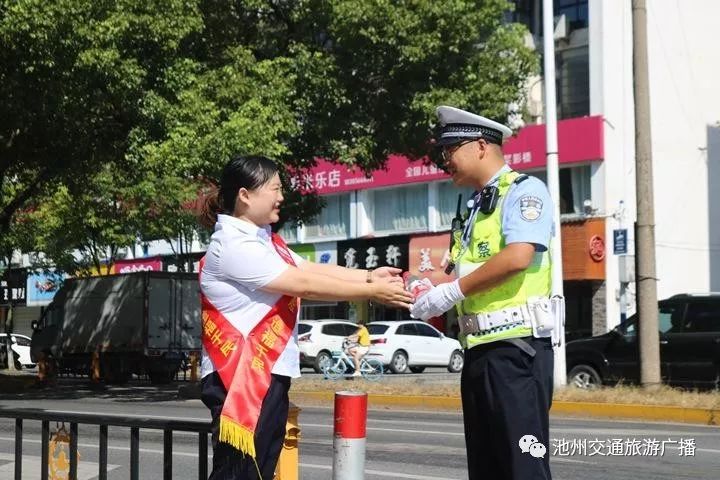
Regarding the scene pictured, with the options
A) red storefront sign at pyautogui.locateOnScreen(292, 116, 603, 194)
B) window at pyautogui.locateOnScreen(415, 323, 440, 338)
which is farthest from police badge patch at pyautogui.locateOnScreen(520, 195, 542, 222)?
window at pyautogui.locateOnScreen(415, 323, 440, 338)

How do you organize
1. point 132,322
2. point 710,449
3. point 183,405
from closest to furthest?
point 710,449 → point 183,405 → point 132,322

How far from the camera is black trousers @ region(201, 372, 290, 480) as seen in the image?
391 centimetres

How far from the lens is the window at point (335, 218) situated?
40.6m

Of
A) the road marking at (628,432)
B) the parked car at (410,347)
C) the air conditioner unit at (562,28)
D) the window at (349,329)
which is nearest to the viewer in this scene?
the road marking at (628,432)

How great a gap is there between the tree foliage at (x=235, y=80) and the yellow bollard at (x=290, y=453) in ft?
41.7

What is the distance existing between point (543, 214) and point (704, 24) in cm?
3370

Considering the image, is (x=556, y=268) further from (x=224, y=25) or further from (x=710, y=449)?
(x=224, y=25)

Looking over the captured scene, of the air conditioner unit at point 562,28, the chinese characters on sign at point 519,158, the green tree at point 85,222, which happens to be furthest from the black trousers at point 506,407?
the air conditioner unit at point 562,28

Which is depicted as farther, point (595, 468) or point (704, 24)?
point (704, 24)

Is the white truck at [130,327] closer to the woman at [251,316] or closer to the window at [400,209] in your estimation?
the window at [400,209]

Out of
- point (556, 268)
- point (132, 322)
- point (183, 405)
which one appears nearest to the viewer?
point (556, 268)

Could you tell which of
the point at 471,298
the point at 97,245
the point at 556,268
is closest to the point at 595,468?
the point at 471,298

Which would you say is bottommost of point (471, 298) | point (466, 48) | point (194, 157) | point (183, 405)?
point (183, 405)

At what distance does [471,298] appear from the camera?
13.4 ft
